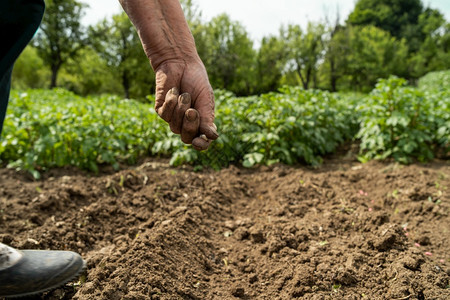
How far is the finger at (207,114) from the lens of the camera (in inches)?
54.9

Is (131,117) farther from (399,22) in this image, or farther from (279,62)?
(399,22)

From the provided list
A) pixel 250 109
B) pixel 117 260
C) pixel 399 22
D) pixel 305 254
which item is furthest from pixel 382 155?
pixel 399 22

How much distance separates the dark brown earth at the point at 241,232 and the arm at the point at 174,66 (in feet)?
2.77

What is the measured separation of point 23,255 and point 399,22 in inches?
2746

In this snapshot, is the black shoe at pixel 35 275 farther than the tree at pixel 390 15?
No

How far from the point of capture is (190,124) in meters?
1.35

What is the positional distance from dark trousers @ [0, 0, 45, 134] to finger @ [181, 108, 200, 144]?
819 millimetres

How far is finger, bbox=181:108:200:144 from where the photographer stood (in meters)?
1.33

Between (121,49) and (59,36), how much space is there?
5270 millimetres

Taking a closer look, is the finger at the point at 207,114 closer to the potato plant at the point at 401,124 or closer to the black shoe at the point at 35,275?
the black shoe at the point at 35,275

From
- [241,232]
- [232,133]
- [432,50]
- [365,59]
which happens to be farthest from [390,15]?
[241,232]

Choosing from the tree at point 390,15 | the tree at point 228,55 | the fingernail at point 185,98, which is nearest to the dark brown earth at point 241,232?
the fingernail at point 185,98

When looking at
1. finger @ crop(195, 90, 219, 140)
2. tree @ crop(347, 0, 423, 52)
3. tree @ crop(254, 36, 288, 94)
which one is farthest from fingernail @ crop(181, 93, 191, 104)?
tree @ crop(347, 0, 423, 52)

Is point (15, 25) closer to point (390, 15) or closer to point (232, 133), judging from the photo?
point (232, 133)
